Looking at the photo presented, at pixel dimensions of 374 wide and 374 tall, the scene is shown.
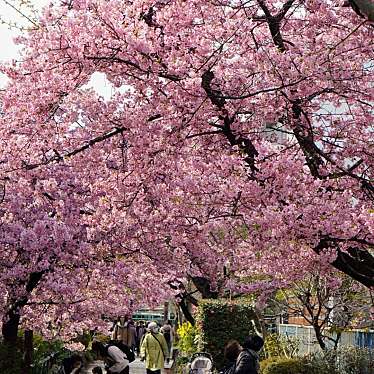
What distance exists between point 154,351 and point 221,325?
84.5 inches

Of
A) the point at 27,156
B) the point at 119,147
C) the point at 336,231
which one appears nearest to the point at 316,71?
the point at 336,231

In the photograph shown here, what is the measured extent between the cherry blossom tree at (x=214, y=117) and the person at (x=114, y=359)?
1946 millimetres

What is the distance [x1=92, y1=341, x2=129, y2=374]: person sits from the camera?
425 inches

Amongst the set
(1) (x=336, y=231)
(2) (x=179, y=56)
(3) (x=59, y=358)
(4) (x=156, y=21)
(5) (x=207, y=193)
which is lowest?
(3) (x=59, y=358)

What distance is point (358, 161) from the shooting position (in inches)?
341

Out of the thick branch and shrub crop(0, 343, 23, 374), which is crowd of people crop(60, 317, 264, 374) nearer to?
shrub crop(0, 343, 23, 374)

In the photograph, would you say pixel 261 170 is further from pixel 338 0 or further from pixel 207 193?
pixel 338 0

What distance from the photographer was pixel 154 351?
13594 mm

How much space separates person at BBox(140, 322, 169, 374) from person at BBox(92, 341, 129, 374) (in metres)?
2.52

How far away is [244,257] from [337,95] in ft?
18.5

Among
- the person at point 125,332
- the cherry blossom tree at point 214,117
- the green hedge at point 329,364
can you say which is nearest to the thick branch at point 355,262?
the cherry blossom tree at point 214,117

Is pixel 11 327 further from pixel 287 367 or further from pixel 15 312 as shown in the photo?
pixel 287 367

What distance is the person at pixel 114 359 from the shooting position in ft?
35.4

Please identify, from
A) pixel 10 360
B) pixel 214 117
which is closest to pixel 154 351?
pixel 10 360
